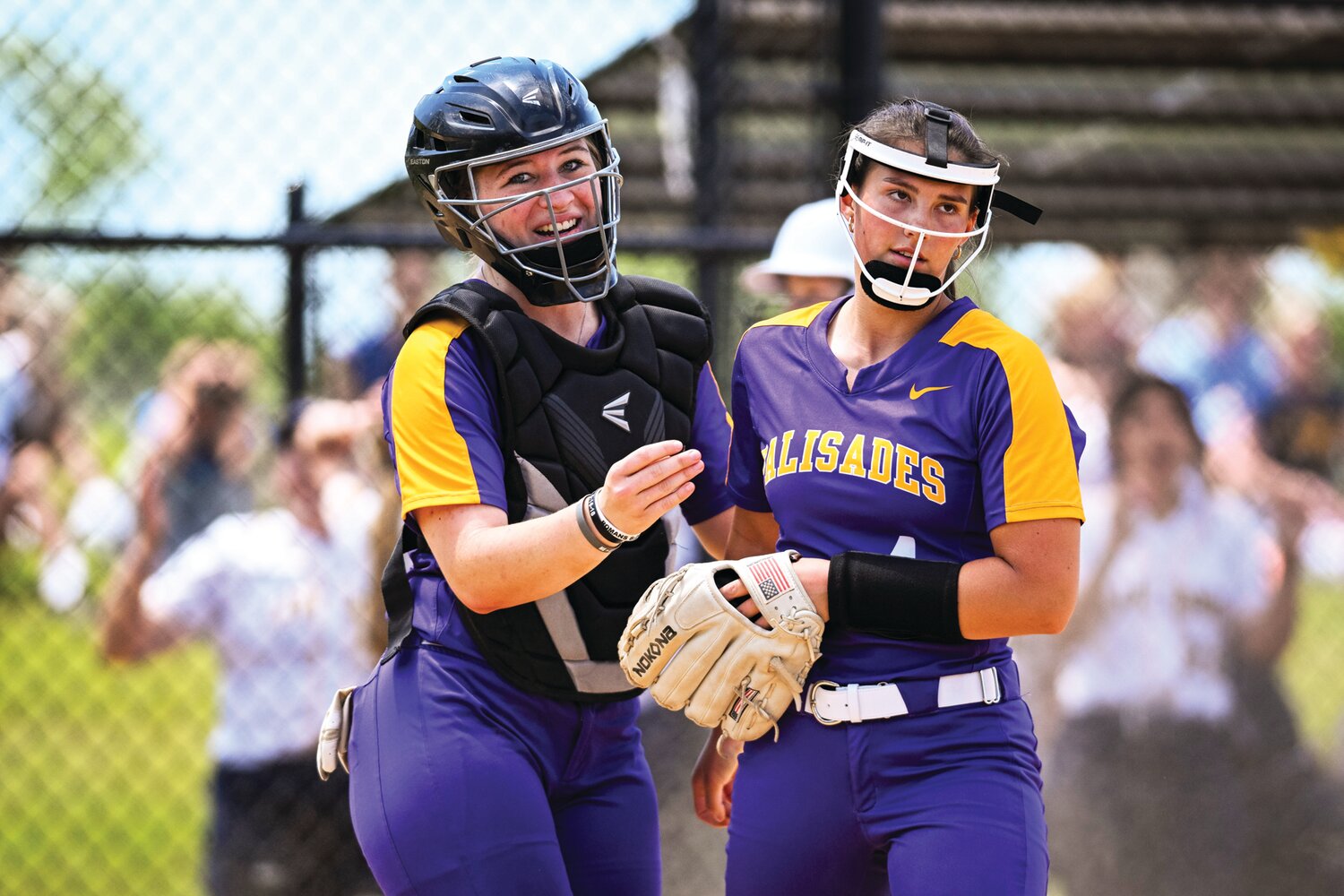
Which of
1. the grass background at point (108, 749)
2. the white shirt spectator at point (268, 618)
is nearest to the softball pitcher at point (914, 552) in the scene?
the white shirt spectator at point (268, 618)

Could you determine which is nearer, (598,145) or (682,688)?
(682,688)

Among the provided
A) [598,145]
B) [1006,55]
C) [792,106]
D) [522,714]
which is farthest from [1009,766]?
[1006,55]

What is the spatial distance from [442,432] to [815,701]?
71 cm

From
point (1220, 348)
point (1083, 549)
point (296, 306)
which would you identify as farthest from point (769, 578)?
point (1220, 348)

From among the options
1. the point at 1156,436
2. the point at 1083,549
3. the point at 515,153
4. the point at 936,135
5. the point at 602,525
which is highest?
the point at 515,153

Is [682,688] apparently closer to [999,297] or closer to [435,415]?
[435,415]

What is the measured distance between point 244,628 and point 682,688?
7.89 feet

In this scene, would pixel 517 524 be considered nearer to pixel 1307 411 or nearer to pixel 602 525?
pixel 602 525

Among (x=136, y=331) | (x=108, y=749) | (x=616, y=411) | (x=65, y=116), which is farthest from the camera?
(x=136, y=331)

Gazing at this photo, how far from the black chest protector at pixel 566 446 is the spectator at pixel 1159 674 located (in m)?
2.81

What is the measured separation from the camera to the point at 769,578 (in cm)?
212

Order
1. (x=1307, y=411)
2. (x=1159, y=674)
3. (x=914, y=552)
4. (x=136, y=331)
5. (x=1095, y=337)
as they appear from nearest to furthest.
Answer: (x=914, y=552) < (x=1159, y=674) < (x=1095, y=337) < (x=1307, y=411) < (x=136, y=331)

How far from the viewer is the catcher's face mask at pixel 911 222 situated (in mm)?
2137

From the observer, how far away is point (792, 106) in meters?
4.80
